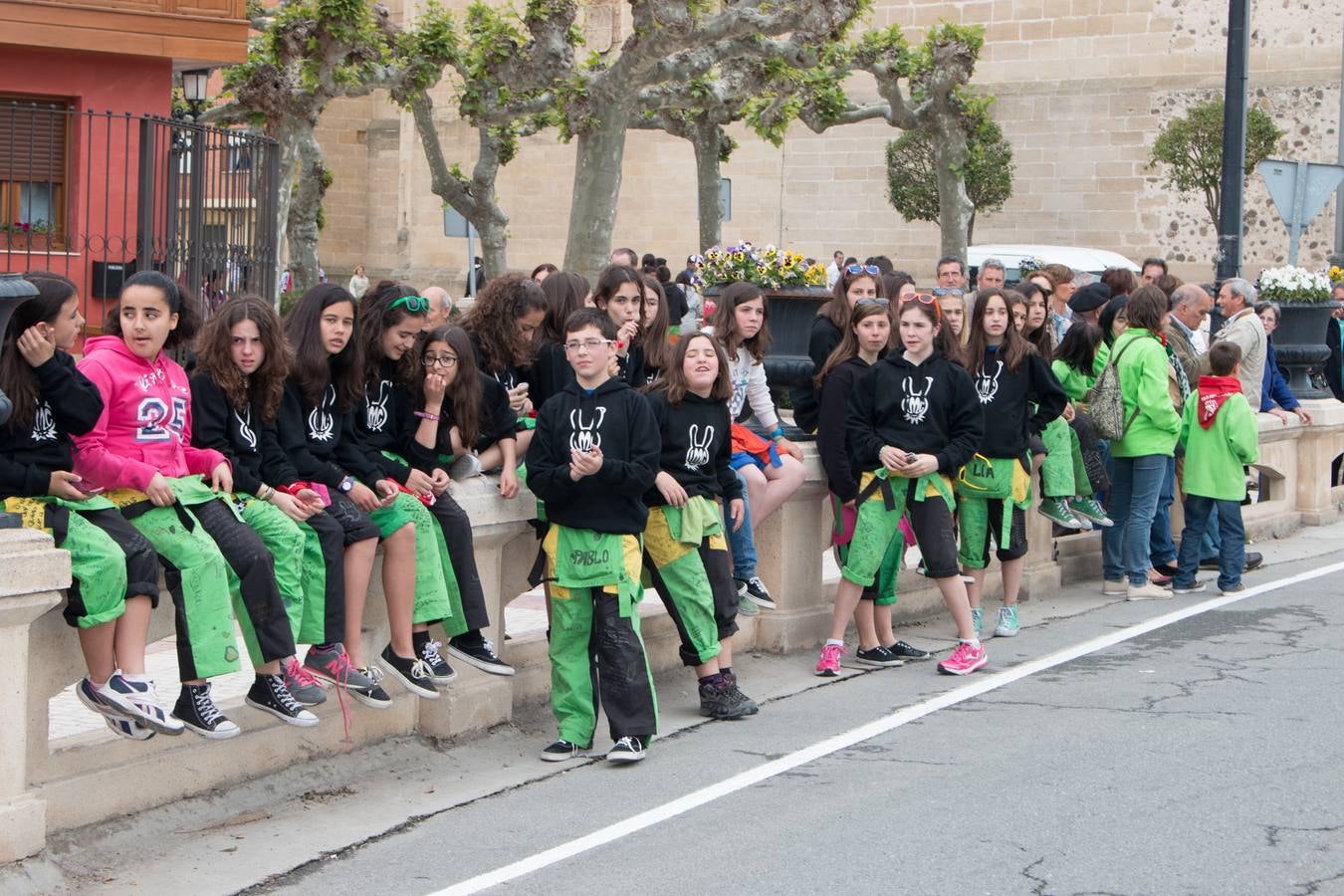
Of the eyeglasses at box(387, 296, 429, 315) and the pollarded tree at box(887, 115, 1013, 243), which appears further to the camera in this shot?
the pollarded tree at box(887, 115, 1013, 243)

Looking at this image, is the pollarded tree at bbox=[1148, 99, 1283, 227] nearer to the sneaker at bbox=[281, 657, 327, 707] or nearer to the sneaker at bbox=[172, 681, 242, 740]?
the sneaker at bbox=[281, 657, 327, 707]

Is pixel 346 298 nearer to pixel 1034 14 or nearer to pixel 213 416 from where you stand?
pixel 213 416

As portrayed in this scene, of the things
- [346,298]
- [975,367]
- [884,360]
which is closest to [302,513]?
[346,298]

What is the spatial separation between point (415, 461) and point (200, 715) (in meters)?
1.52

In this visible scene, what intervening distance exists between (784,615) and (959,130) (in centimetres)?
2327

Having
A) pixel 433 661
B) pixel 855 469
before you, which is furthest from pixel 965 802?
pixel 855 469

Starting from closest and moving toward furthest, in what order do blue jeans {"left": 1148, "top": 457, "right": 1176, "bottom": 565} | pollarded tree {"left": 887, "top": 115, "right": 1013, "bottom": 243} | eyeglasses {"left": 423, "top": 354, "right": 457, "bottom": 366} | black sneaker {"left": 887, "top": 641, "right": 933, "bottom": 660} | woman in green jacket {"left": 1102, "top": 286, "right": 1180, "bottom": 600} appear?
eyeglasses {"left": 423, "top": 354, "right": 457, "bottom": 366} < black sneaker {"left": 887, "top": 641, "right": 933, "bottom": 660} < woman in green jacket {"left": 1102, "top": 286, "right": 1180, "bottom": 600} < blue jeans {"left": 1148, "top": 457, "right": 1176, "bottom": 565} < pollarded tree {"left": 887, "top": 115, "right": 1013, "bottom": 243}

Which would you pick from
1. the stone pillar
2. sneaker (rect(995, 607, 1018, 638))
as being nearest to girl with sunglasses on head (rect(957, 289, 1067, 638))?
sneaker (rect(995, 607, 1018, 638))

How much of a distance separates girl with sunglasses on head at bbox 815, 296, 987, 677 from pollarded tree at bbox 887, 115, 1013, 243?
27.8 meters

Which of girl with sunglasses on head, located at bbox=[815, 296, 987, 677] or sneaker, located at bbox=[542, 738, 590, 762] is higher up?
girl with sunglasses on head, located at bbox=[815, 296, 987, 677]

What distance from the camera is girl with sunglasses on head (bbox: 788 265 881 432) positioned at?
9.65 metres

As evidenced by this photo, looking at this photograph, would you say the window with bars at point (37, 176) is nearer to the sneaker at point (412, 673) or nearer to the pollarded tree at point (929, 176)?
the sneaker at point (412, 673)

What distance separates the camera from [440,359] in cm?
724

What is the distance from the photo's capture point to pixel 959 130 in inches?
1229
